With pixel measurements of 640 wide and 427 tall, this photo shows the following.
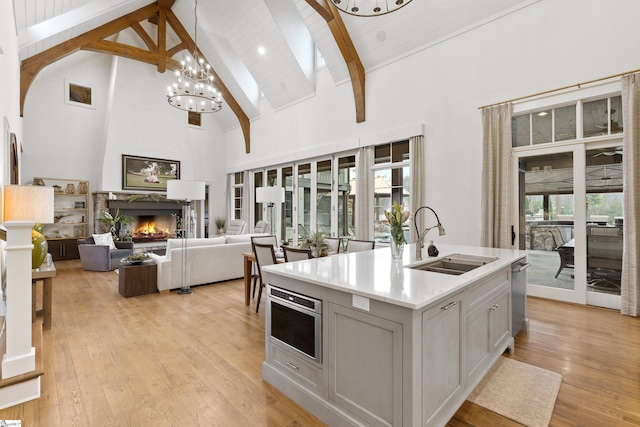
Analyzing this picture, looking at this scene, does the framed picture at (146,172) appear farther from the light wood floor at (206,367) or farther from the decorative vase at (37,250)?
the decorative vase at (37,250)

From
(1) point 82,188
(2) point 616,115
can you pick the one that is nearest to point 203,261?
(1) point 82,188

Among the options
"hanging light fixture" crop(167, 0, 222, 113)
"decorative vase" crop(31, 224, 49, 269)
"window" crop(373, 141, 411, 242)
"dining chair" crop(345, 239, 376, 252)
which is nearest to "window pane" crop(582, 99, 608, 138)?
"window" crop(373, 141, 411, 242)

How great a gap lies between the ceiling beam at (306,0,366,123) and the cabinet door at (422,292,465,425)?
17.7ft

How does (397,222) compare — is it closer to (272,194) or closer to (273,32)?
(272,194)

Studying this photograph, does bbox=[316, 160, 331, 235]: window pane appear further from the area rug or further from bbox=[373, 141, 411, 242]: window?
the area rug

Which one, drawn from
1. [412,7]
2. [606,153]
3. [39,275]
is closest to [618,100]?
[606,153]

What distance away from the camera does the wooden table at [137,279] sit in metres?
4.68

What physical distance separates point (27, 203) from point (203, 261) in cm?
277

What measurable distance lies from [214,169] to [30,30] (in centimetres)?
603

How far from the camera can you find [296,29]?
7.26 metres

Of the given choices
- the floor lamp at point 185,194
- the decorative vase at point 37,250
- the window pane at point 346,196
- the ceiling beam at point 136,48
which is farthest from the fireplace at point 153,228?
the decorative vase at point 37,250

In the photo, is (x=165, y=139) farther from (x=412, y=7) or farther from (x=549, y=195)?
(x=549, y=195)

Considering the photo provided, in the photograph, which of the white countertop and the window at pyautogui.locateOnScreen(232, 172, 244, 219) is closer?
the white countertop

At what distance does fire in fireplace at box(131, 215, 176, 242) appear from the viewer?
9375 mm
